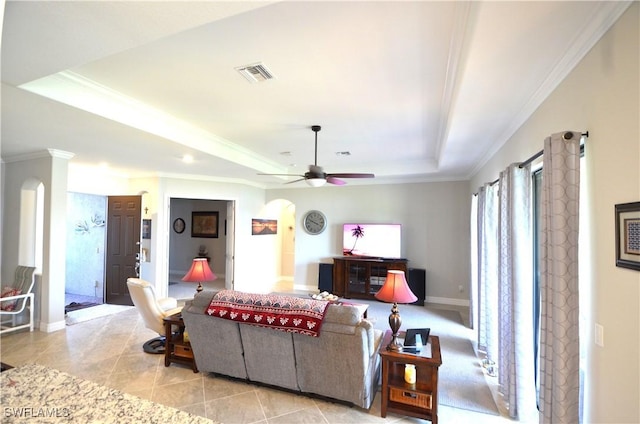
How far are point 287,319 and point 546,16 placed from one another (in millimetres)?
2595

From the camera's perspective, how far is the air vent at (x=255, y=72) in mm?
2473

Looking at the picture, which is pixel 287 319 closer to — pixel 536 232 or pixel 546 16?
pixel 536 232

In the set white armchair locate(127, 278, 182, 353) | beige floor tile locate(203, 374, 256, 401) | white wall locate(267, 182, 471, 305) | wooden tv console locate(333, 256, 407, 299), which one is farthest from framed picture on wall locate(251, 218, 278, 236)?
beige floor tile locate(203, 374, 256, 401)

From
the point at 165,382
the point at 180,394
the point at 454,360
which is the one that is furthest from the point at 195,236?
the point at 454,360

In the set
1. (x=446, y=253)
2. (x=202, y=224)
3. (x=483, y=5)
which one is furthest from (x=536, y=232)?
(x=202, y=224)

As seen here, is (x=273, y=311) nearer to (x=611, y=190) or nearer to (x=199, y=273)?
(x=199, y=273)

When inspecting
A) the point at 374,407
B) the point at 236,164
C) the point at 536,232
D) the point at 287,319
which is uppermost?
the point at 236,164

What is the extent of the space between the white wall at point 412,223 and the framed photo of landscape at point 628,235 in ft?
16.5

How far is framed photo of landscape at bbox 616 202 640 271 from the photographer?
4.46ft

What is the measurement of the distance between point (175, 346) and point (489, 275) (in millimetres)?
3735

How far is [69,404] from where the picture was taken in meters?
0.90

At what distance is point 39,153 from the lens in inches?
177

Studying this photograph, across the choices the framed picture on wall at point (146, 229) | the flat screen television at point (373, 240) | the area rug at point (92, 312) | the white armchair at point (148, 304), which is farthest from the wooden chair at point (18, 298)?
the flat screen television at point (373, 240)

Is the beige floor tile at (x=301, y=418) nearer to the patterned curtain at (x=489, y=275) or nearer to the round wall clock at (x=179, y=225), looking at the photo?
the patterned curtain at (x=489, y=275)
